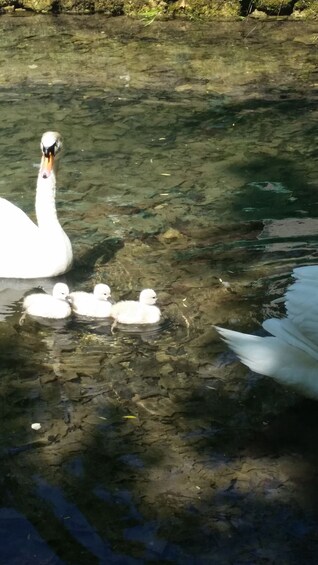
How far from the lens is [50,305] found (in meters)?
5.46

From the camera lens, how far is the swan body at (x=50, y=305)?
547 centimetres

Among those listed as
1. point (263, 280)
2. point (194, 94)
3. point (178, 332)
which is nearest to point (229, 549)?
point (178, 332)

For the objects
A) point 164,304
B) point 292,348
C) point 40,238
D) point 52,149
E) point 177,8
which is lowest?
point 177,8

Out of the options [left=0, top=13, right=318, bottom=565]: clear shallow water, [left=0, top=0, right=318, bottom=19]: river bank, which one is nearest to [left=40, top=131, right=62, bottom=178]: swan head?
[left=0, top=13, right=318, bottom=565]: clear shallow water

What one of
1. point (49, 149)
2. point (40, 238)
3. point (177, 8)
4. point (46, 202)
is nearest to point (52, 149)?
point (49, 149)

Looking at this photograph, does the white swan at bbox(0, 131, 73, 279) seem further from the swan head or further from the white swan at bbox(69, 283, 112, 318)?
the white swan at bbox(69, 283, 112, 318)

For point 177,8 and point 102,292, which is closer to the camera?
point 102,292

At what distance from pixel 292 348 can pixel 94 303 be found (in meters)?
1.34

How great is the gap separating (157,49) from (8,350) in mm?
6451

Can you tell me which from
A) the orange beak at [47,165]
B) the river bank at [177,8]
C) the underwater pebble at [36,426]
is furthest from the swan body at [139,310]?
the river bank at [177,8]

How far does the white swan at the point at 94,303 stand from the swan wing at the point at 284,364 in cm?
111

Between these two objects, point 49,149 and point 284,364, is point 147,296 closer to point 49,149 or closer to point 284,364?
point 284,364

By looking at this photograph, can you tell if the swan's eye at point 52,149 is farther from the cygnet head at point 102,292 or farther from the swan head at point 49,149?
the cygnet head at point 102,292

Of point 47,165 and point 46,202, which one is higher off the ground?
point 47,165
